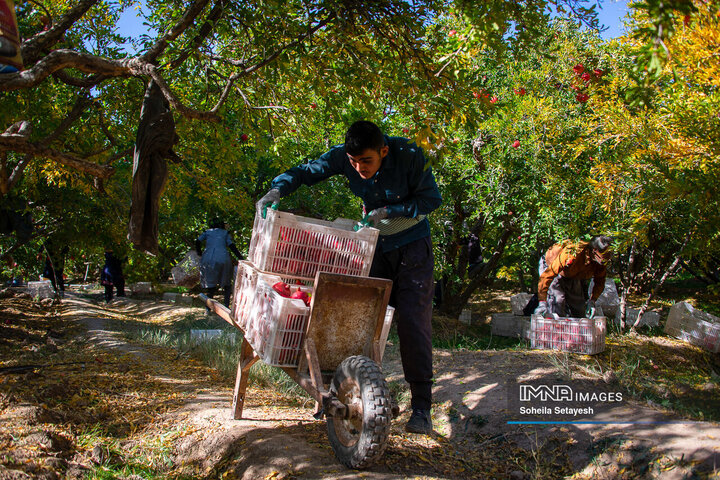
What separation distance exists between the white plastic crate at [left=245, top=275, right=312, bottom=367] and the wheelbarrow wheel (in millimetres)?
304

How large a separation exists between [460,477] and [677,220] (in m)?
6.77

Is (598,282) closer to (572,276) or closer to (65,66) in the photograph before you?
(572,276)

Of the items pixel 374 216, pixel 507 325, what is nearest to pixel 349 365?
pixel 374 216

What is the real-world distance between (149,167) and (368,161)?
2.48 meters

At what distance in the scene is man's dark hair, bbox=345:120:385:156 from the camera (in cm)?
324

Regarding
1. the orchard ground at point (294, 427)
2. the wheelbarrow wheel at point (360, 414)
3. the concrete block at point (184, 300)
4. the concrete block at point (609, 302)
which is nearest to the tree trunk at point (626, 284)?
the concrete block at point (609, 302)

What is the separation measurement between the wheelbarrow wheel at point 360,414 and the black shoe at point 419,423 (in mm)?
452

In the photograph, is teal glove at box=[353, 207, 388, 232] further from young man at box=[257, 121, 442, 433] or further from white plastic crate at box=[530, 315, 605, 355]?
white plastic crate at box=[530, 315, 605, 355]

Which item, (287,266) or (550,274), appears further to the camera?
(550,274)

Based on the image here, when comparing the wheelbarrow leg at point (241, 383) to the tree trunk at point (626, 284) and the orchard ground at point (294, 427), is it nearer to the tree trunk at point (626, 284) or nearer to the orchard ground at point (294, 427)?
the orchard ground at point (294, 427)

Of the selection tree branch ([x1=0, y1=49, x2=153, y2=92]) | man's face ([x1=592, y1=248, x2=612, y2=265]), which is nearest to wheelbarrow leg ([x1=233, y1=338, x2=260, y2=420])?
tree branch ([x1=0, y1=49, x2=153, y2=92])

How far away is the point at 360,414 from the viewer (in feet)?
9.34

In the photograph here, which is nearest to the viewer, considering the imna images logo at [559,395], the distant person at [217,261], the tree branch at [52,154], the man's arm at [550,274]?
the imna images logo at [559,395]

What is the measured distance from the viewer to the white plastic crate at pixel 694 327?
27.7ft
